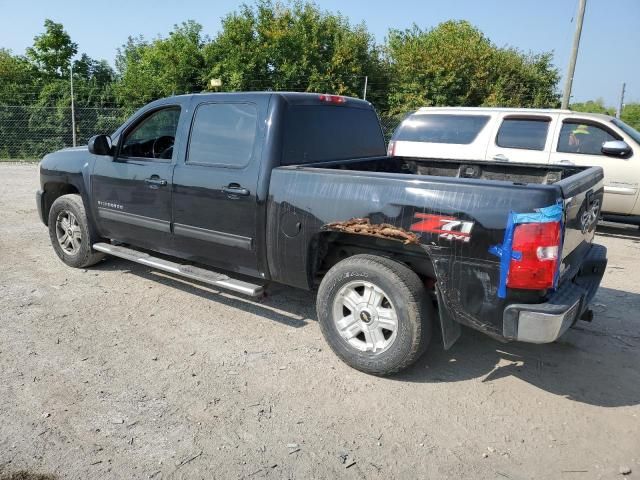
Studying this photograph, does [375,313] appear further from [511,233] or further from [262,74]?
[262,74]

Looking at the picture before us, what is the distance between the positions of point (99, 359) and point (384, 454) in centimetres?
221

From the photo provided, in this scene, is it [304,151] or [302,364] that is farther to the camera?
[304,151]

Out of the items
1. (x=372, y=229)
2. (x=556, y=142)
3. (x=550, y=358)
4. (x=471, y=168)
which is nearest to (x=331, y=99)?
(x=471, y=168)

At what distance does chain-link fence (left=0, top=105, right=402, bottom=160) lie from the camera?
16891 millimetres

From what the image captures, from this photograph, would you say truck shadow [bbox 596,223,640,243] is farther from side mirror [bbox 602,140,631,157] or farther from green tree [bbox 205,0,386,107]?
green tree [bbox 205,0,386,107]

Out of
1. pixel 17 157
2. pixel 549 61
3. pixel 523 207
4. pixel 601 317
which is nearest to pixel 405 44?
pixel 549 61

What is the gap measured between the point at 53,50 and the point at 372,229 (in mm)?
21707

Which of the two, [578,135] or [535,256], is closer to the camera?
[535,256]

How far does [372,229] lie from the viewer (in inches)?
134

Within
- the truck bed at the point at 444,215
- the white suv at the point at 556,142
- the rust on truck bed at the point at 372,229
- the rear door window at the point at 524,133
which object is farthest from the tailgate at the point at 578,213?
the rear door window at the point at 524,133

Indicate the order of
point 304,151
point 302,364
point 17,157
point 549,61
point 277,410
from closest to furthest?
1. point 277,410
2. point 302,364
3. point 304,151
4. point 17,157
5. point 549,61

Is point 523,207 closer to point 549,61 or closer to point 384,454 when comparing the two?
point 384,454

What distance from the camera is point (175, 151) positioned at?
467 cm

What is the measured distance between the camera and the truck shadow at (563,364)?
352 cm
